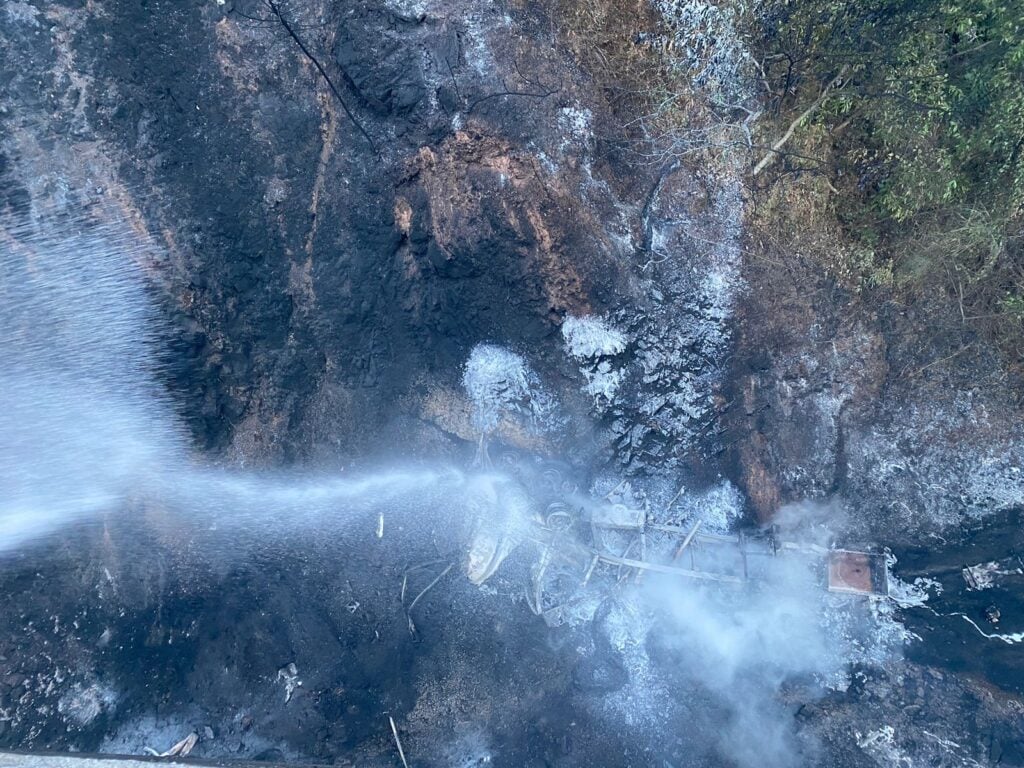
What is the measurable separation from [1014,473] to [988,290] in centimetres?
225

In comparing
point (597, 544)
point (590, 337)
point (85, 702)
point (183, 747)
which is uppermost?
point (590, 337)

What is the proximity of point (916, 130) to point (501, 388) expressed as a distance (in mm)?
5388

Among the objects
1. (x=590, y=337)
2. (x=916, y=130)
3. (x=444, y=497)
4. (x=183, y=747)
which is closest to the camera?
(x=916, y=130)

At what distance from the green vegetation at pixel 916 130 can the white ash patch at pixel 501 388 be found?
12.8 ft

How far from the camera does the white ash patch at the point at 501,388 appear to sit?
7.20 metres

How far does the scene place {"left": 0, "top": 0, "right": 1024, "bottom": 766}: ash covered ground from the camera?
6.14 metres

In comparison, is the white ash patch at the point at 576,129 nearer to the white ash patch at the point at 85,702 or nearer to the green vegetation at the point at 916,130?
the green vegetation at the point at 916,130

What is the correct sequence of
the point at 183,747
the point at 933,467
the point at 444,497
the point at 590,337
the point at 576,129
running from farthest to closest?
the point at 444,497
the point at 933,467
the point at 590,337
the point at 576,129
the point at 183,747

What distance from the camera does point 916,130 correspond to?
6293mm

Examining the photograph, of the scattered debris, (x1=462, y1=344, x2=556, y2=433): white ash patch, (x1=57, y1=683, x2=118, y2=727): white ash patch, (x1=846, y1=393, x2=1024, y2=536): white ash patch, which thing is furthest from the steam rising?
the scattered debris

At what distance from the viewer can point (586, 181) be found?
6.74 m

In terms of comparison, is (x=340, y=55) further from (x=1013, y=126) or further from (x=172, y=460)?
(x=1013, y=126)

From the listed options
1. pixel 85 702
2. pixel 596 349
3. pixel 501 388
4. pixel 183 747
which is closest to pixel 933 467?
pixel 596 349

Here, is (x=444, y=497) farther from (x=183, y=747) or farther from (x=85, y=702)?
(x=85, y=702)
